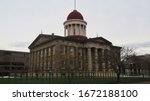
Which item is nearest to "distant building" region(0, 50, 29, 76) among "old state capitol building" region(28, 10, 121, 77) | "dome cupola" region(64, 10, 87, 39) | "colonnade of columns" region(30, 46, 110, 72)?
"old state capitol building" region(28, 10, 121, 77)

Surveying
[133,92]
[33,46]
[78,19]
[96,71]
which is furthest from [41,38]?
[133,92]

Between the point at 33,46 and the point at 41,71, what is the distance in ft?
43.5

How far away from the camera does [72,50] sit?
69.2 meters

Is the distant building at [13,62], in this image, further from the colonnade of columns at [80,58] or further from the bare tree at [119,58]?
the bare tree at [119,58]

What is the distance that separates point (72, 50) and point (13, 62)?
141ft

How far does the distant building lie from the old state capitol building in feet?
64.9

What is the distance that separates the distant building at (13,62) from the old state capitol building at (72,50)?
19.8 meters

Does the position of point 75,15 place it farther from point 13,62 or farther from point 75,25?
point 13,62

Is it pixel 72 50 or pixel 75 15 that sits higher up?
pixel 75 15

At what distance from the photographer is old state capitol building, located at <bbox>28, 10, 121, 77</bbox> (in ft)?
215

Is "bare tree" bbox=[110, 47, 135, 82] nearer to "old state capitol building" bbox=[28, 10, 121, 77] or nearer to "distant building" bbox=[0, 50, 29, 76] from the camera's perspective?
"old state capitol building" bbox=[28, 10, 121, 77]

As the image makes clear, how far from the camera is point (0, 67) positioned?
95.9 metres

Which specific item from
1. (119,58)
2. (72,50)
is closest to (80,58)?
(72,50)

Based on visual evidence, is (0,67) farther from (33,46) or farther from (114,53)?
(114,53)
